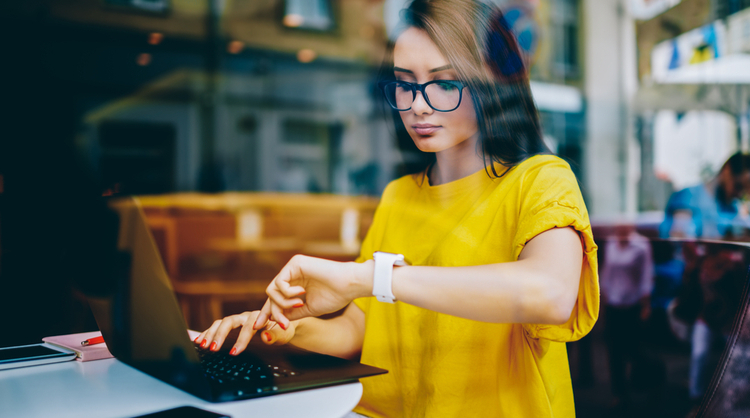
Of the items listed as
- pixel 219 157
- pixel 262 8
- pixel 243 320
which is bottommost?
pixel 243 320

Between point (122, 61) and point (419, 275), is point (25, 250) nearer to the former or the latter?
point (419, 275)

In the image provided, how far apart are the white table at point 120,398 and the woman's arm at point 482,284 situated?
13 centimetres

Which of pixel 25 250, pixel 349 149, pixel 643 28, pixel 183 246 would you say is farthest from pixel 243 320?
pixel 349 149

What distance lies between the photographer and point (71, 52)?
4.84 metres

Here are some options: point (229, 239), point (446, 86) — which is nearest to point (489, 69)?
point (446, 86)

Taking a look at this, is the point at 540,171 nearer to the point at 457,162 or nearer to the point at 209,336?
the point at 457,162

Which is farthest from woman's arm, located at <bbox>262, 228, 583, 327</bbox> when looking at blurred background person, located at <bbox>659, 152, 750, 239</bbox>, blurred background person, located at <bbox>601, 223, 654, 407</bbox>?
blurred background person, located at <bbox>659, 152, 750, 239</bbox>

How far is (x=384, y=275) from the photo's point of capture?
646 mm

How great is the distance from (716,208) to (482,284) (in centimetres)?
298

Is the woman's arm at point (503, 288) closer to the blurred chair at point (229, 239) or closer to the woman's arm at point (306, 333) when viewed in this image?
the woman's arm at point (306, 333)

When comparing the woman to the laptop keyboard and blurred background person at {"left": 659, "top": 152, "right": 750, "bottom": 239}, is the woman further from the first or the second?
blurred background person at {"left": 659, "top": 152, "right": 750, "bottom": 239}

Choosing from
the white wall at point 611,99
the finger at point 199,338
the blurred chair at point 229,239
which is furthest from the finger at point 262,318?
the white wall at point 611,99

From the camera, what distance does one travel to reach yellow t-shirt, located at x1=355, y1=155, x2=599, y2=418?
0.74 meters

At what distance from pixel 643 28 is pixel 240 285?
159 inches
